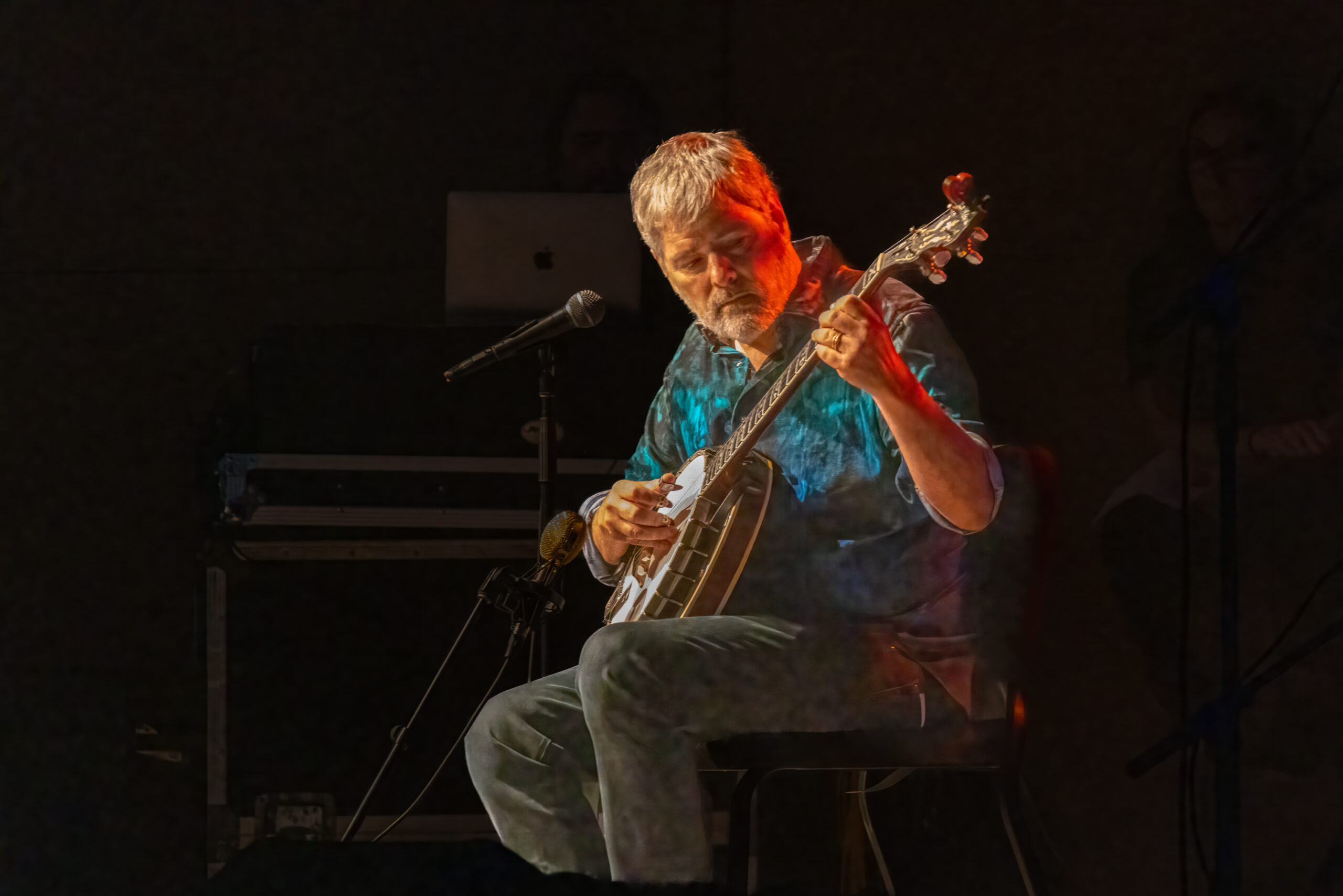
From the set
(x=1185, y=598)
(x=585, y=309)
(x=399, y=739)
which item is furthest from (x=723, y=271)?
(x=1185, y=598)

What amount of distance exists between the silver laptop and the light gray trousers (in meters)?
0.78

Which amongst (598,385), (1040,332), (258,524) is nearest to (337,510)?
(258,524)

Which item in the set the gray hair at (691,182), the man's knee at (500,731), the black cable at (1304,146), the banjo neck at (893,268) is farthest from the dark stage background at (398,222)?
the man's knee at (500,731)

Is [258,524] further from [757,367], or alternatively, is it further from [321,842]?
[757,367]

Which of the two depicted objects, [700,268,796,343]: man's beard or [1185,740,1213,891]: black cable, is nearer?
[700,268,796,343]: man's beard

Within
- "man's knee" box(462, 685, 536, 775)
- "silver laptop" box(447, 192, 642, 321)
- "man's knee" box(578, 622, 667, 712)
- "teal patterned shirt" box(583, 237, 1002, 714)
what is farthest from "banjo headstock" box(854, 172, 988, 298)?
"man's knee" box(462, 685, 536, 775)

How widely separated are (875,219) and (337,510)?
115 centimetres

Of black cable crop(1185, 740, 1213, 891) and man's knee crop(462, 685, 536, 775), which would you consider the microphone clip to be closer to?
man's knee crop(462, 685, 536, 775)

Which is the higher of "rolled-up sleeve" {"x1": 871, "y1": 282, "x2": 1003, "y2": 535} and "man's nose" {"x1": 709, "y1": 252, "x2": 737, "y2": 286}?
"man's nose" {"x1": 709, "y1": 252, "x2": 737, "y2": 286}

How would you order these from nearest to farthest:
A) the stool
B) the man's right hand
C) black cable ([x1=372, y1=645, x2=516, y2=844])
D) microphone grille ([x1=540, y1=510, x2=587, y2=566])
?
1. the stool
2. the man's right hand
3. microphone grille ([x1=540, y1=510, x2=587, y2=566])
4. black cable ([x1=372, y1=645, x2=516, y2=844])

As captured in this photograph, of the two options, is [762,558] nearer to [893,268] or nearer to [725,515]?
[725,515]

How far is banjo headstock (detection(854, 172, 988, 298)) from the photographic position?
147 centimetres

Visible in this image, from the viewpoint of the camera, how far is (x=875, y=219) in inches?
85.7

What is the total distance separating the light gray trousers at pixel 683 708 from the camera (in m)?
1.47
